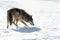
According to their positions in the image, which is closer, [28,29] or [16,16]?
[16,16]

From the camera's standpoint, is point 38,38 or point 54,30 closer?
point 38,38

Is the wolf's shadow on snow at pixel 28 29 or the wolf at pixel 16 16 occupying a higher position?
the wolf at pixel 16 16

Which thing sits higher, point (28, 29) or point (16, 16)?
point (16, 16)

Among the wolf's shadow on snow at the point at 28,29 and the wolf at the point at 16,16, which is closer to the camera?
the wolf's shadow on snow at the point at 28,29

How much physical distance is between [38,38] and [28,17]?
1924mm

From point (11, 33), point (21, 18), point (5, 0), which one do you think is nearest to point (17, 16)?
point (21, 18)

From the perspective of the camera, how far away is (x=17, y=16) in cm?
1013

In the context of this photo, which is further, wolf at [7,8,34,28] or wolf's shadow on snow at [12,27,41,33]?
wolf at [7,8,34,28]

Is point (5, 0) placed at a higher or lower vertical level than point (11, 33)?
higher

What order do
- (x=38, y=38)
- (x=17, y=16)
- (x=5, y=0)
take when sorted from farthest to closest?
1. (x=5, y=0)
2. (x=17, y=16)
3. (x=38, y=38)

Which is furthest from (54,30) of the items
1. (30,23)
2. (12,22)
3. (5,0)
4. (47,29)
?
(5,0)

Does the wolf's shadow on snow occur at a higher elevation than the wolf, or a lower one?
lower

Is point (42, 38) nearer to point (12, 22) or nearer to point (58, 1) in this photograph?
point (12, 22)

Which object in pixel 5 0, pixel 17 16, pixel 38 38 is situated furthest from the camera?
pixel 5 0
